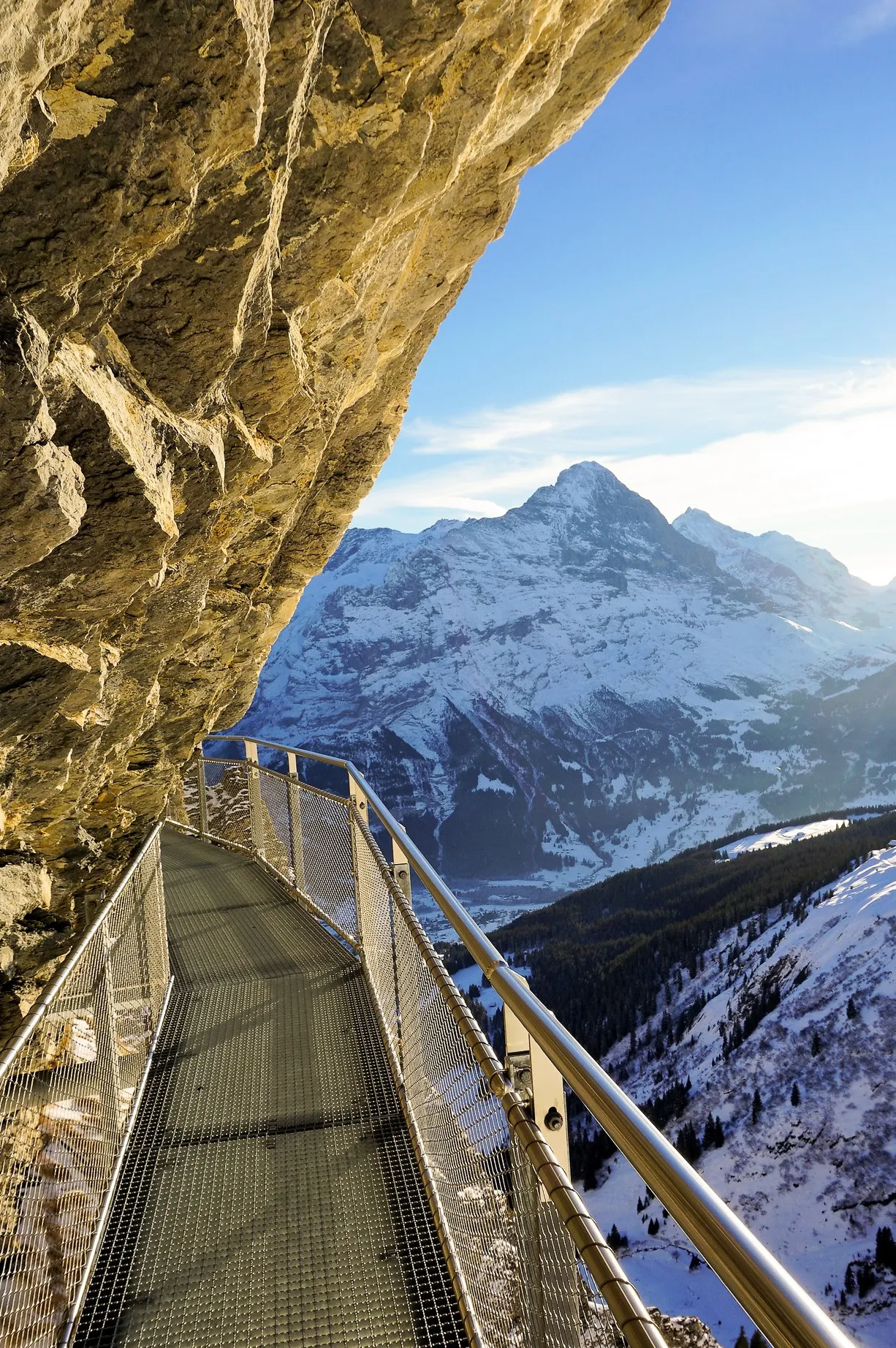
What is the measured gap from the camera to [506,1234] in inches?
102

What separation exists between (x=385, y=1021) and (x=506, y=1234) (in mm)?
2803

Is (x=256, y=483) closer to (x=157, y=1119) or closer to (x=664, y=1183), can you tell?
(x=157, y=1119)

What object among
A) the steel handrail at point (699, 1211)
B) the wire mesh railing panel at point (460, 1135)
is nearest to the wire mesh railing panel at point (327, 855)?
the wire mesh railing panel at point (460, 1135)

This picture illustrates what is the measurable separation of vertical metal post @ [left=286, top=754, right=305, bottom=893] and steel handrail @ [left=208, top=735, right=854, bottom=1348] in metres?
6.31

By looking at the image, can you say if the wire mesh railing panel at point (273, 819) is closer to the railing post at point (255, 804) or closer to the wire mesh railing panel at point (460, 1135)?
the railing post at point (255, 804)

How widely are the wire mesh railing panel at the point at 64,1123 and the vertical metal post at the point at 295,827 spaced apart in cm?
312

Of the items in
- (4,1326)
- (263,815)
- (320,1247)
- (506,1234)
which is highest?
(263,815)

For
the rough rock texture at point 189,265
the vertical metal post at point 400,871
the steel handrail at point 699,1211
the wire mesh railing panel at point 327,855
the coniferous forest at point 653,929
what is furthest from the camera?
the coniferous forest at point 653,929

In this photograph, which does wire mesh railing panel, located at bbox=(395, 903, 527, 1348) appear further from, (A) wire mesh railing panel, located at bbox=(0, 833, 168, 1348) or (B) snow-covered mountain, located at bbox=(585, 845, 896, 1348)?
(B) snow-covered mountain, located at bbox=(585, 845, 896, 1348)

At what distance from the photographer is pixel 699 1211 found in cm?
111

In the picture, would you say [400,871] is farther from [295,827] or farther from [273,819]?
[273,819]

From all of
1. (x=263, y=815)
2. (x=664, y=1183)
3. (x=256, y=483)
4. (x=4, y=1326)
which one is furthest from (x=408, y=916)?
(x=263, y=815)

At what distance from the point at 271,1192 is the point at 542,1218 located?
8.49ft

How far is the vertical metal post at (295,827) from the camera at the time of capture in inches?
313
